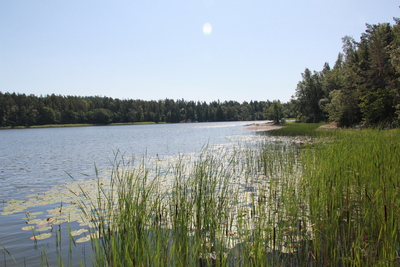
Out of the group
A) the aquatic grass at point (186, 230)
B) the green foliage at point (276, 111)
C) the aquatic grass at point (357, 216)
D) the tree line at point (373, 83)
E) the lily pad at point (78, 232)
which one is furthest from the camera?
the green foliage at point (276, 111)

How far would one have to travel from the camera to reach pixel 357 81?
35281 mm

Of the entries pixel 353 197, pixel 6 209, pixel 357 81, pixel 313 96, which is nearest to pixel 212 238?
pixel 353 197

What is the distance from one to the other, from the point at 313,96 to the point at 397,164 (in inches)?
2504

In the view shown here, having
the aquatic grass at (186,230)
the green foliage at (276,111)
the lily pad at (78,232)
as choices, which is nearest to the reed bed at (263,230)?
the aquatic grass at (186,230)

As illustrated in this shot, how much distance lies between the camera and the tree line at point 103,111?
102 meters

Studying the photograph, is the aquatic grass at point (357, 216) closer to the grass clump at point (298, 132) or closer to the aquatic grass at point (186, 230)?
the aquatic grass at point (186, 230)

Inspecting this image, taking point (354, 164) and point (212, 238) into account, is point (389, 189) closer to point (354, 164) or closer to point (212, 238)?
point (354, 164)

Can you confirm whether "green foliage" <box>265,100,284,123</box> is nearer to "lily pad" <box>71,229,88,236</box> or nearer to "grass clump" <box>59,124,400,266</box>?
"grass clump" <box>59,124,400,266</box>

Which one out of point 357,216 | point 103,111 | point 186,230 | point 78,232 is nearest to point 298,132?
point 357,216

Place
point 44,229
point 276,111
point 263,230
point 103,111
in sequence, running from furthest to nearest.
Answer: point 103,111, point 276,111, point 44,229, point 263,230

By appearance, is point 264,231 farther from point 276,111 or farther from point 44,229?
point 276,111

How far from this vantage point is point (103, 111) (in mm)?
125250

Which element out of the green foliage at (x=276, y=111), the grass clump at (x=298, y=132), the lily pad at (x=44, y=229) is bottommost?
the lily pad at (x=44, y=229)

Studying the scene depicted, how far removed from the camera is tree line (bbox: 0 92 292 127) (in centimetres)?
10195
